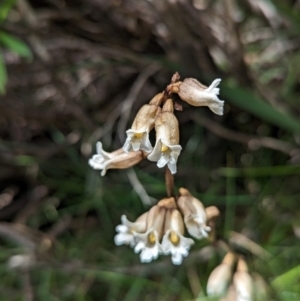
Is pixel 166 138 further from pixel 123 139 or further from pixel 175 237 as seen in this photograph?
pixel 123 139

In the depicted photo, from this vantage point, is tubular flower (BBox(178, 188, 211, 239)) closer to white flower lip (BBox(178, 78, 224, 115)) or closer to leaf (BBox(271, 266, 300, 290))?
white flower lip (BBox(178, 78, 224, 115))

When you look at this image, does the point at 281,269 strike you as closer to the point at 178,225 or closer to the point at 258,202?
the point at 258,202

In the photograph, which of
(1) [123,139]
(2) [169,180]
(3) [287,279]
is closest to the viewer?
(2) [169,180]

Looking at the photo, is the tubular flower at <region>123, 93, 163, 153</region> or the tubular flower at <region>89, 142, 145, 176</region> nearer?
the tubular flower at <region>123, 93, 163, 153</region>

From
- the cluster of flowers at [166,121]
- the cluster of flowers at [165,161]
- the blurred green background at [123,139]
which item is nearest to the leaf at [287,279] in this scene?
the blurred green background at [123,139]

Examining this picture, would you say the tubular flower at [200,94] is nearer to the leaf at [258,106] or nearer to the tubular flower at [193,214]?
the tubular flower at [193,214]

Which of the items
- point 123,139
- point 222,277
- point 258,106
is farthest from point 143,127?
point 123,139

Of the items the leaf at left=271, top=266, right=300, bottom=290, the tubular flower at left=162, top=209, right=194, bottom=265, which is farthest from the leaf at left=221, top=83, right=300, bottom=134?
the tubular flower at left=162, top=209, right=194, bottom=265
